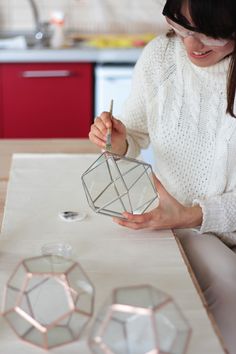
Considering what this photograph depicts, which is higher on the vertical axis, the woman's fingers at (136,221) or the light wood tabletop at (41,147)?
the woman's fingers at (136,221)

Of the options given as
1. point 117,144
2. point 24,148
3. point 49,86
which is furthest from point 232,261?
point 49,86

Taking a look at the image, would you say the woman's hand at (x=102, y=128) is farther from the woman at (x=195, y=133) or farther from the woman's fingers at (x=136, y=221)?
the woman's fingers at (x=136, y=221)

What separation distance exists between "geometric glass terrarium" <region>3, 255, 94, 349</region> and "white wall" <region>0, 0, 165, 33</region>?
257 cm

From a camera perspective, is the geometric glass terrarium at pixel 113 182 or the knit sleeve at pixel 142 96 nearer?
the geometric glass terrarium at pixel 113 182

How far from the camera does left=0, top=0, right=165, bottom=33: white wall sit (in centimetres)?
327

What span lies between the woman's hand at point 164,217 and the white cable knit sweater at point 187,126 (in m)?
0.05

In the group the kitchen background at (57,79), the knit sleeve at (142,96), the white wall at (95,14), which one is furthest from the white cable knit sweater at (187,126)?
the white wall at (95,14)

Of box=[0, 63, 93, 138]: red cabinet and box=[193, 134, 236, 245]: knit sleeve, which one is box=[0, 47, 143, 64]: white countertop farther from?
Result: box=[193, 134, 236, 245]: knit sleeve

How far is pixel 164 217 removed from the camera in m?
1.26

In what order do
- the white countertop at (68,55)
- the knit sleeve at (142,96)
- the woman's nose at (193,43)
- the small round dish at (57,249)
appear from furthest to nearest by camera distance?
1. the white countertop at (68,55)
2. the knit sleeve at (142,96)
3. the woman's nose at (193,43)
4. the small round dish at (57,249)

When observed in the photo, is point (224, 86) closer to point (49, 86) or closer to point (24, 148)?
point (24, 148)

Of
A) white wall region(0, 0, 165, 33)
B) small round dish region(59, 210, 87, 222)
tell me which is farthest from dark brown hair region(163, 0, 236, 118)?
white wall region(0, 0, 165, 33)

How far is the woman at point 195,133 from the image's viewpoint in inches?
48.4

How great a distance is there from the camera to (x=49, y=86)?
2.94 meters
